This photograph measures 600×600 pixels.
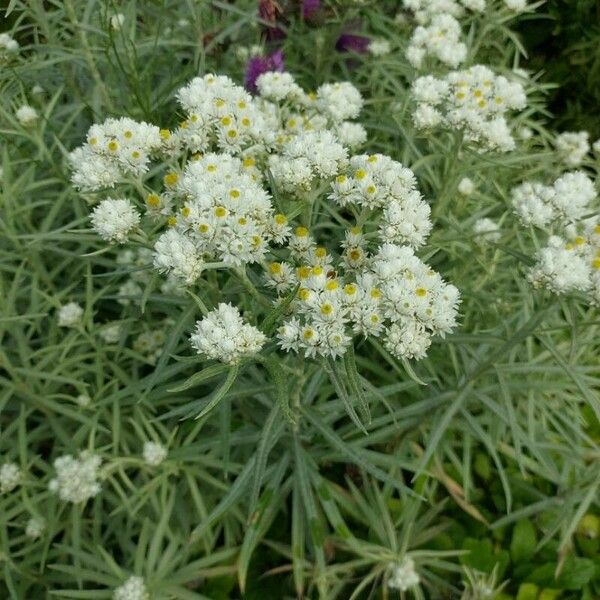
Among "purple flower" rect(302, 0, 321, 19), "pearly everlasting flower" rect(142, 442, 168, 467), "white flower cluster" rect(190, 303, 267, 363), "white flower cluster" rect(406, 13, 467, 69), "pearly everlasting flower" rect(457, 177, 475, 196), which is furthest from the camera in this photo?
"purple flower" rect(302, 0, 321, 19)

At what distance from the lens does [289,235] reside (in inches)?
55.9

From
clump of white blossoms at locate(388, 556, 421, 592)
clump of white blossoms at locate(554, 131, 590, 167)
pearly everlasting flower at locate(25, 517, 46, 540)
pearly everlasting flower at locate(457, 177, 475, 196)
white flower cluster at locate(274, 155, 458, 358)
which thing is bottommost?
clump of white blossoms at locate(388, 556, 421, 592)

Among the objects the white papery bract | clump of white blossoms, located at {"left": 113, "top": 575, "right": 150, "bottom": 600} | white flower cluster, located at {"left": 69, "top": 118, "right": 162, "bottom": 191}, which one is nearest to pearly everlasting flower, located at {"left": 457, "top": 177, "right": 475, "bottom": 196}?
the white papery bract

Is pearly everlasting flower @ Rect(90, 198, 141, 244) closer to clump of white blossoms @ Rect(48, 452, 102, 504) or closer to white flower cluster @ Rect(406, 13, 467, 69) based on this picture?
clump of white blossoms @ Rect(48, 452, 102, 504)

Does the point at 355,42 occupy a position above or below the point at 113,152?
below

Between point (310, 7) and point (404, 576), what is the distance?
220 centimetres

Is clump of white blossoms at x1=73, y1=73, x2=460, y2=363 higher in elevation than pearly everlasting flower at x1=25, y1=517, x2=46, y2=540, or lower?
higher

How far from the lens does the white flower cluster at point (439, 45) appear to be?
2068 mm

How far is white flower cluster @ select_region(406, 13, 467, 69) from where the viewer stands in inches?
81.4

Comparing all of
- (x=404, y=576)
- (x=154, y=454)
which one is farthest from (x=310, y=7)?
(x=404, y=576)

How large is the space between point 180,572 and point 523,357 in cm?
134

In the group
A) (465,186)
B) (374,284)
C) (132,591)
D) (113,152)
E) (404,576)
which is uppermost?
(113,152)

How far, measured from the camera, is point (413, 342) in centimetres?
126

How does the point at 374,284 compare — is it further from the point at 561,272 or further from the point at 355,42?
the point at 355,42
